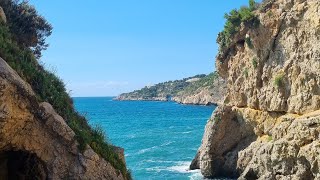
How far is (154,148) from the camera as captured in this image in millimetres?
56156

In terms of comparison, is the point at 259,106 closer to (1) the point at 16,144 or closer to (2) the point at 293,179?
(2) the point at 293,179

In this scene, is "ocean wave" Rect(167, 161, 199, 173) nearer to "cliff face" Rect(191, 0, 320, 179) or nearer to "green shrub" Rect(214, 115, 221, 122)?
"cliff face" Rect(191, 0, 320, 179)

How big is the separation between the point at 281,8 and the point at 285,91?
22.8 ft

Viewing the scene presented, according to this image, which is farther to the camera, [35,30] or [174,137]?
[174,137]

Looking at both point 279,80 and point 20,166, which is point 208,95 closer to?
point 279,80

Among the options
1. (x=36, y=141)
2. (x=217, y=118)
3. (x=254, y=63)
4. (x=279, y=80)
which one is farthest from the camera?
(x=217, y=118)

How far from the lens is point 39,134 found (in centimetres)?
1104

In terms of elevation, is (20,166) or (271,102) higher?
(271,102)

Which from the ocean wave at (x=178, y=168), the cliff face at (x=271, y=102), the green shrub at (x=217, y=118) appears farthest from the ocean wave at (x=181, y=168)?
the green shrub at (x=217, y=118)

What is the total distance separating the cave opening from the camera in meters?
11.7

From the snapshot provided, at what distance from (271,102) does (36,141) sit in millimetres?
26045

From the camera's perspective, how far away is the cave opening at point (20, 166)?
38.5 ft

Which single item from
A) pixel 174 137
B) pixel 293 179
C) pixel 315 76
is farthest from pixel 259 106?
pixel 174 137

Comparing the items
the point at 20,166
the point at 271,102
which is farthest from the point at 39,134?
the point at 271,102
